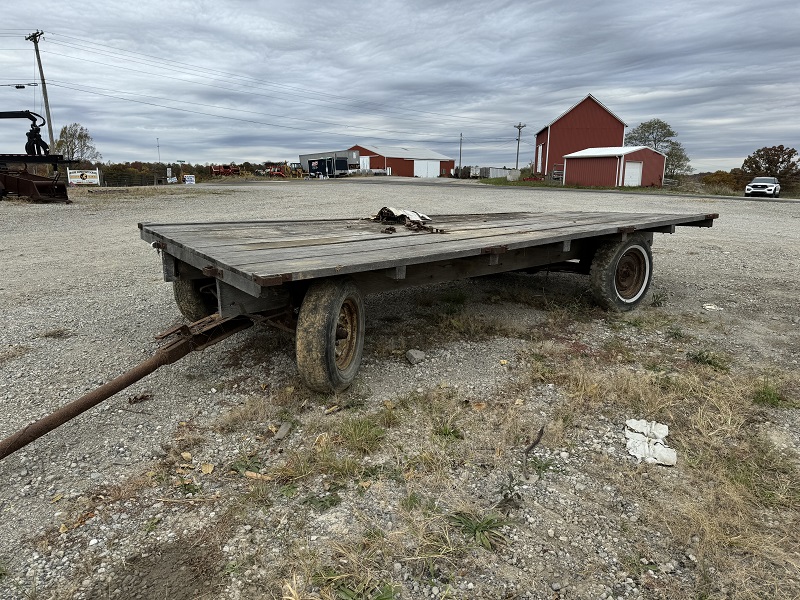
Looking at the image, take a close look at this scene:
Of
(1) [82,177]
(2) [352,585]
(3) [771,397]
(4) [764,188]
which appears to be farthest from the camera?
(1) [82,177]

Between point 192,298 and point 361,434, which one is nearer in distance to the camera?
point 361,434

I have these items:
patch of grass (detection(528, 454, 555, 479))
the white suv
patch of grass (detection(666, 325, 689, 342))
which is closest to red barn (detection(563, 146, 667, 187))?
the white suv

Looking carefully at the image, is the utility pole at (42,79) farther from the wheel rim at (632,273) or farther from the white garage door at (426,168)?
the white garage door at (426,168)

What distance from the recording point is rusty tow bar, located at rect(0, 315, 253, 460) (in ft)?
9.04

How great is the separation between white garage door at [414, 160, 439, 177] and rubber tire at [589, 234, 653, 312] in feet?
211

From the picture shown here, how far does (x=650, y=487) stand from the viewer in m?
2.89

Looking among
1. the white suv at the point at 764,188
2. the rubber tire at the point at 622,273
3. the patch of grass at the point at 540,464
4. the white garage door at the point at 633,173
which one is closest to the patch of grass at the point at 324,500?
the patch of grass at the point at 540,464

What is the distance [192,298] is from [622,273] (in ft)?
15.9

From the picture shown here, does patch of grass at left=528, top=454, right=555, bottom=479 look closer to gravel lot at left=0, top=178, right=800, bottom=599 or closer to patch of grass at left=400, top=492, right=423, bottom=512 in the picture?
gravel lot at left=0, top=178, right=800, bottom=599

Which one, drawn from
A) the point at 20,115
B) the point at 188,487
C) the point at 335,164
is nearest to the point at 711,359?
the point at 188,487

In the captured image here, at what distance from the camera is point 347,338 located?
4.02 m

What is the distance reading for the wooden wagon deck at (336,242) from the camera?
10.8 feet

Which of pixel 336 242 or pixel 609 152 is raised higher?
pixel 609 152

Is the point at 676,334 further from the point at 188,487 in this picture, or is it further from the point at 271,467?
the point at 188,487
